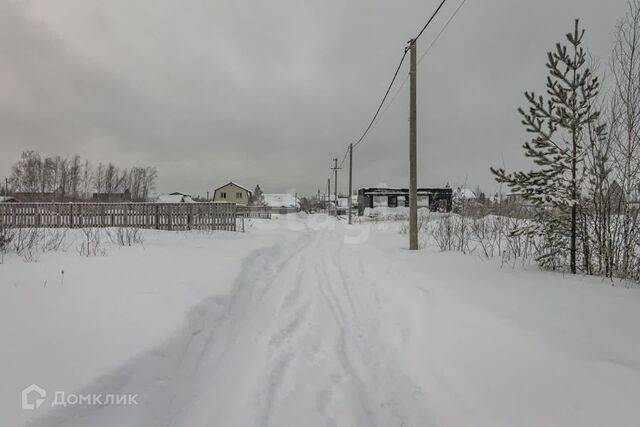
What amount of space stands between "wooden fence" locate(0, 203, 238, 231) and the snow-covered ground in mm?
11492

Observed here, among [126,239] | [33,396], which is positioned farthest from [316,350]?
[126,239]

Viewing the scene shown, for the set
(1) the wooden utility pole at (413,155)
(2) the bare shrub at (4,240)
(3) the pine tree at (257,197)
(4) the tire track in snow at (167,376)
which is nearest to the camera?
(4) the tire track in snow at (167,376)

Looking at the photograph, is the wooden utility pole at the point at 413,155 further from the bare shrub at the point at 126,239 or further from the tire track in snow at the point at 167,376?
the bare shrub at the point at 126,239

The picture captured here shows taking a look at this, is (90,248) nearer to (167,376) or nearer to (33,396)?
(167,376)

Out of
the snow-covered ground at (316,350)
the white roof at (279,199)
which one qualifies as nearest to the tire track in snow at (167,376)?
the snow-covered ground at (316,350)

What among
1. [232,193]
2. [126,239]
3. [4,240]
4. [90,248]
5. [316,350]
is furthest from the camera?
[232,193]

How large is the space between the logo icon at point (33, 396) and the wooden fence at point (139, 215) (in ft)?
49.5

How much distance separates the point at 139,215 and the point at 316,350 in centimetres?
1639

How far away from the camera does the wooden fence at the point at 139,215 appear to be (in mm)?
16781

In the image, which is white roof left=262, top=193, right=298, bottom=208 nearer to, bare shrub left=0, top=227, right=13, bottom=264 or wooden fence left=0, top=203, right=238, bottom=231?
wooden fence left=0, top=203, right=238, bottom=231

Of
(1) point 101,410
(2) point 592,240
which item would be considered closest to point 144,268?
(1) point 101,410

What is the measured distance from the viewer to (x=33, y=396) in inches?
76.7

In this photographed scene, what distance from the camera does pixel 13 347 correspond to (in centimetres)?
244

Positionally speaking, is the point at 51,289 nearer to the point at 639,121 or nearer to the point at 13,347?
the point at 13,347
